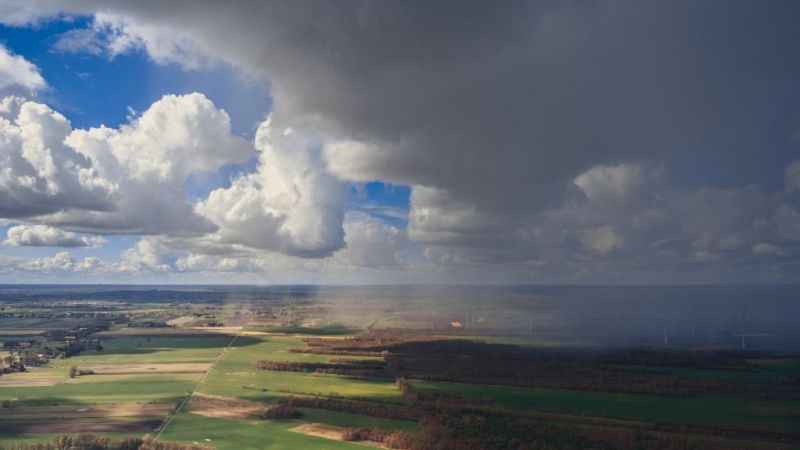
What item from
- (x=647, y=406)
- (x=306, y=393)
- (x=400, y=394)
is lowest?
(x=306, y=393)

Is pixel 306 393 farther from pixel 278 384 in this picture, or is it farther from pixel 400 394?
pixel 400 394

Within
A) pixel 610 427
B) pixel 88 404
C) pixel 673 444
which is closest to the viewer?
pixel 673 444

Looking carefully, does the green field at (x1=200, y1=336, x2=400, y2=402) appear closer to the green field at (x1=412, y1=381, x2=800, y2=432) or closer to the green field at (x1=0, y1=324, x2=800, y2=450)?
the green field at (x1=0, y1=324, x2=800, y2=450)

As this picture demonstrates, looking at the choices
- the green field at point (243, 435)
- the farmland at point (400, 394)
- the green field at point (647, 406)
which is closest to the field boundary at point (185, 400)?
the farmland at point (400, 394)

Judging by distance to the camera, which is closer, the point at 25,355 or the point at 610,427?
the point at 610,427

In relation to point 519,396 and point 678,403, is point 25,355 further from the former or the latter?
point 678,403

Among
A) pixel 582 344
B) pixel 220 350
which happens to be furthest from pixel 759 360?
pixel 220 350

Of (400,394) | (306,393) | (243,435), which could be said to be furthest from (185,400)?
(400,394)

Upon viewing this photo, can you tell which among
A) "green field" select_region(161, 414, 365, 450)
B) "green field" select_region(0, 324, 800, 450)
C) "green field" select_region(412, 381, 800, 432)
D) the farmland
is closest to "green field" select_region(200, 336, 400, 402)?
"green field" select_region(0, 324, 800, 450)

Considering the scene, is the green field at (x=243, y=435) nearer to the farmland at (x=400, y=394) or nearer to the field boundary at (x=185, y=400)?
the farmland at (x=400, y=394)
